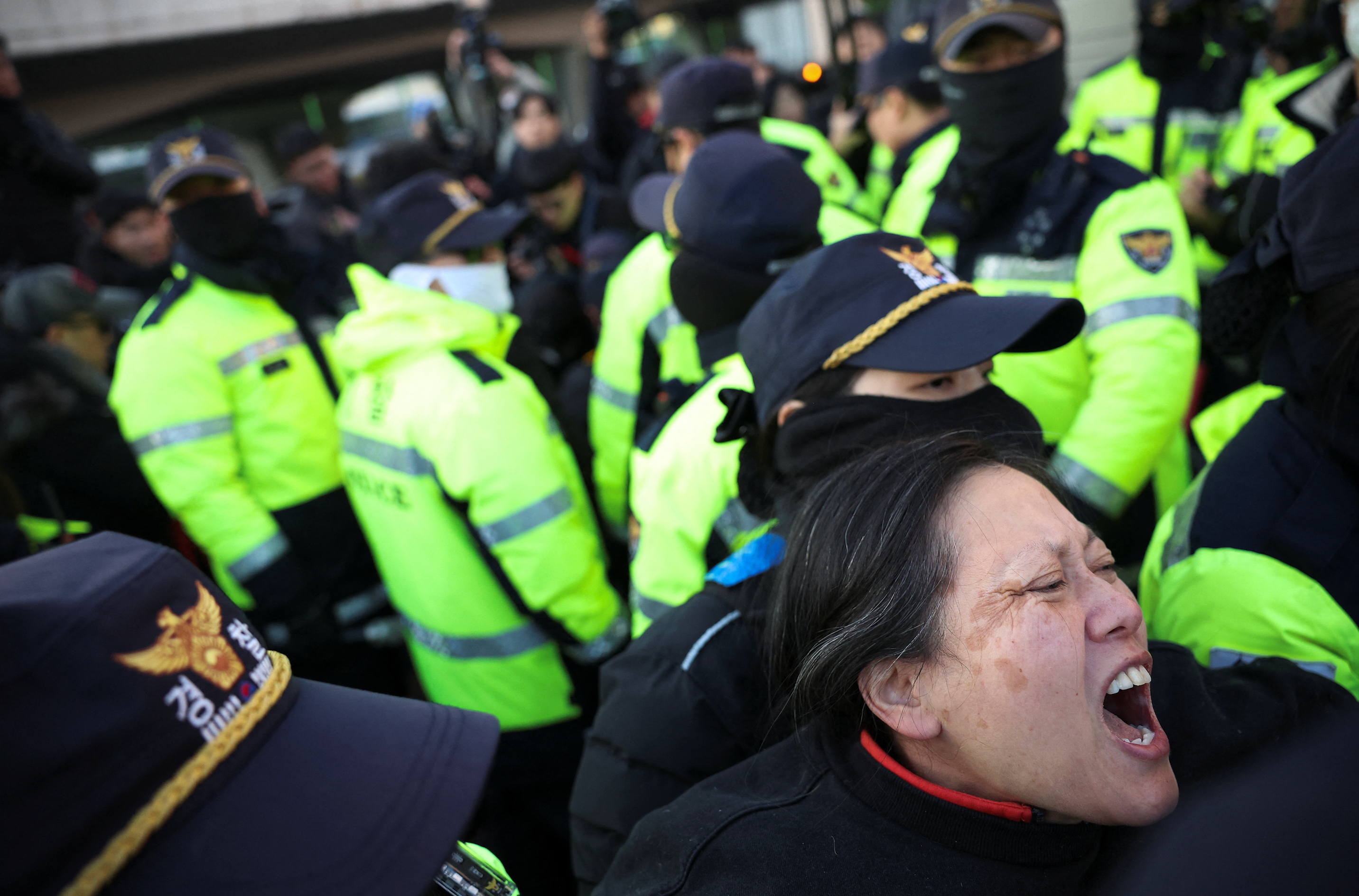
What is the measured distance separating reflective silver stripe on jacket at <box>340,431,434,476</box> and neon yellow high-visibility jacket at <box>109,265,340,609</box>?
0.61 metres

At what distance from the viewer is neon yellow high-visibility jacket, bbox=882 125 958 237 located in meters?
3.15

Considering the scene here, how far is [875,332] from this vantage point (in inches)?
65.5

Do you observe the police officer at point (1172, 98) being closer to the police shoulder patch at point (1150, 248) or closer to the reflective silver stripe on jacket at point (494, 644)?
the police shoulder patch at point (1150, 248)

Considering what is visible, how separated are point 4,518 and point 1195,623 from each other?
2939mm

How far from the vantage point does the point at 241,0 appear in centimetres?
1495

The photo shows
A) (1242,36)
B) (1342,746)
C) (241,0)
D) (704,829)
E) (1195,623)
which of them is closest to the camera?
(1342,746)

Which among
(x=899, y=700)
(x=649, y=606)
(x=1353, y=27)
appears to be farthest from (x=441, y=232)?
(x=1353, y=27)

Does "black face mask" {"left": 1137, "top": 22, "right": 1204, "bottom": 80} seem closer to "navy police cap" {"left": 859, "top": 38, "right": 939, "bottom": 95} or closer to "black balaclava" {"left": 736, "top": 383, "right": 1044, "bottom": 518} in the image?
"navy police cap" {"left": 859, "top": 38, "right": 939, "bottom": 95}

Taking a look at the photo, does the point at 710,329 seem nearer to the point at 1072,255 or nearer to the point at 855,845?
the point at 1072,255

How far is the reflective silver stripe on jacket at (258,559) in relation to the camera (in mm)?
2971

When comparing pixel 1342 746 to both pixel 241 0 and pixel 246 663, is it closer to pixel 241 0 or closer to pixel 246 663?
pixel 246 663

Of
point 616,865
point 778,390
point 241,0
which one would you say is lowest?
A: point 616,865

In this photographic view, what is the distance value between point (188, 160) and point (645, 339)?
1.88 m

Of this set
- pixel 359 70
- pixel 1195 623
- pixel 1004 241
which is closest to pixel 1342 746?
pixel 1195 623
